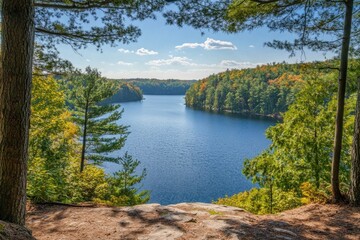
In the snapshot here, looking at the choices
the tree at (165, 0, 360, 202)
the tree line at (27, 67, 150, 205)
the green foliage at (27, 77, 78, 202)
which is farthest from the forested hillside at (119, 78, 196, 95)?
the tree at (165, 0, 360, 202)

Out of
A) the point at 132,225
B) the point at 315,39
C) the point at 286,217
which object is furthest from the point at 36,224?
the point at 315,39

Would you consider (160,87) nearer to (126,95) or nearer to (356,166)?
(126,95)

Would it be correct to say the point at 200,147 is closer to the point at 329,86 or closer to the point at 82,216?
the point at 329,86

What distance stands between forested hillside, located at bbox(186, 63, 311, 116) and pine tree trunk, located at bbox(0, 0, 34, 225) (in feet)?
192

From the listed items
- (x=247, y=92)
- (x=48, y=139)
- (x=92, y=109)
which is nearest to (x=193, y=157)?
(x=92, y=109)

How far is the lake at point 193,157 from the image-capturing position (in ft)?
76.1

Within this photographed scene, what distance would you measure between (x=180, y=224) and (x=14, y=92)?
2.86m

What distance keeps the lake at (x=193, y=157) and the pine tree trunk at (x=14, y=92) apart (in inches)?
737

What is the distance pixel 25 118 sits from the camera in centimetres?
316

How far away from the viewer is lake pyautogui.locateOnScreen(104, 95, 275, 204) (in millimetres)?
23203

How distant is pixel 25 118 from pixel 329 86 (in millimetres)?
10333

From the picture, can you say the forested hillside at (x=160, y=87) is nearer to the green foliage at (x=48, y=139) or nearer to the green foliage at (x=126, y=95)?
the green foliage at (x=126, y=95)

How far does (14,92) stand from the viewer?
304cm

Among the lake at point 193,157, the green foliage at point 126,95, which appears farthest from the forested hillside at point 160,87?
the lake at point 193,157
